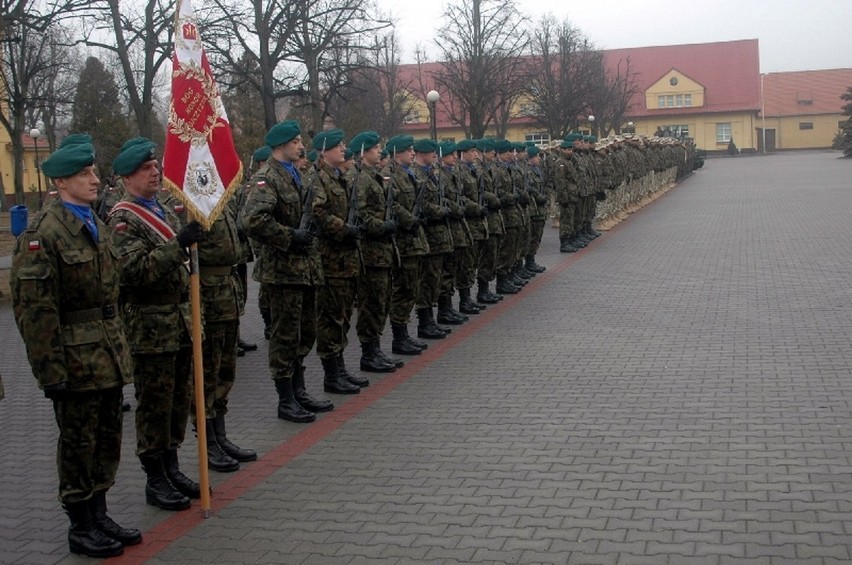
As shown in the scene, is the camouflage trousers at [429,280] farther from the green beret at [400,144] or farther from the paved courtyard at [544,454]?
the green beret at [400,144]

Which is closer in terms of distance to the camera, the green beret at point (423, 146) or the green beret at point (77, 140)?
the green beret at point (77, 140)

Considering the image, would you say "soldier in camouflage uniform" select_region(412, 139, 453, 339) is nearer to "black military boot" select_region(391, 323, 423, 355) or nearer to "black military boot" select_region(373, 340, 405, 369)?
"black military boot" select_region(391, 323, 423, 355)

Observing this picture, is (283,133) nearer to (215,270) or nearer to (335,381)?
(215,270)

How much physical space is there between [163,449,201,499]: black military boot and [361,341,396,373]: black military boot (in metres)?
3.40

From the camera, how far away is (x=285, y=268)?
24.5 feet

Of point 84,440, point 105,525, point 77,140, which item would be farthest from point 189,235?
point 105,525

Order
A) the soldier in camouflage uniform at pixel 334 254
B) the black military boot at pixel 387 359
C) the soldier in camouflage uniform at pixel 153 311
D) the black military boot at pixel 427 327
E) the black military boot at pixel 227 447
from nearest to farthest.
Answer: the soldier in camouflage uniform at pixel 153 311
the black military boot at pixel 227 447
the soldier in camouflage uniform at pixel 334 254
the black military boot at pixel 387 359
the black military boot at pixel 427 327

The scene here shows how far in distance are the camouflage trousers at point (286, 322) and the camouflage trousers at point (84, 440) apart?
2.34 metres

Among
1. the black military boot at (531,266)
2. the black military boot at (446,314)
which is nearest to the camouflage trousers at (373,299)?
the black military boot at (446,314)

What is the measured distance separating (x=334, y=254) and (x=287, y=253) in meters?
0.94

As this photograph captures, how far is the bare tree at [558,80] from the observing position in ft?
140

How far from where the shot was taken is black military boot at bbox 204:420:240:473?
21.5 feet

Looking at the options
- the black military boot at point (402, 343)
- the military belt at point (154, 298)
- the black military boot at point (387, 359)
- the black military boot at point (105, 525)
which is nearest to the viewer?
the black military boot at point (105, 525)

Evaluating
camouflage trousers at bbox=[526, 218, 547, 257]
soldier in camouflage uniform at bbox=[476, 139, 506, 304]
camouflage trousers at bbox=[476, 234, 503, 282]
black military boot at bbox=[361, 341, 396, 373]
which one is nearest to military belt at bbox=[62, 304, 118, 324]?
black military boot at bbox=[361, 341, 396, 373]
